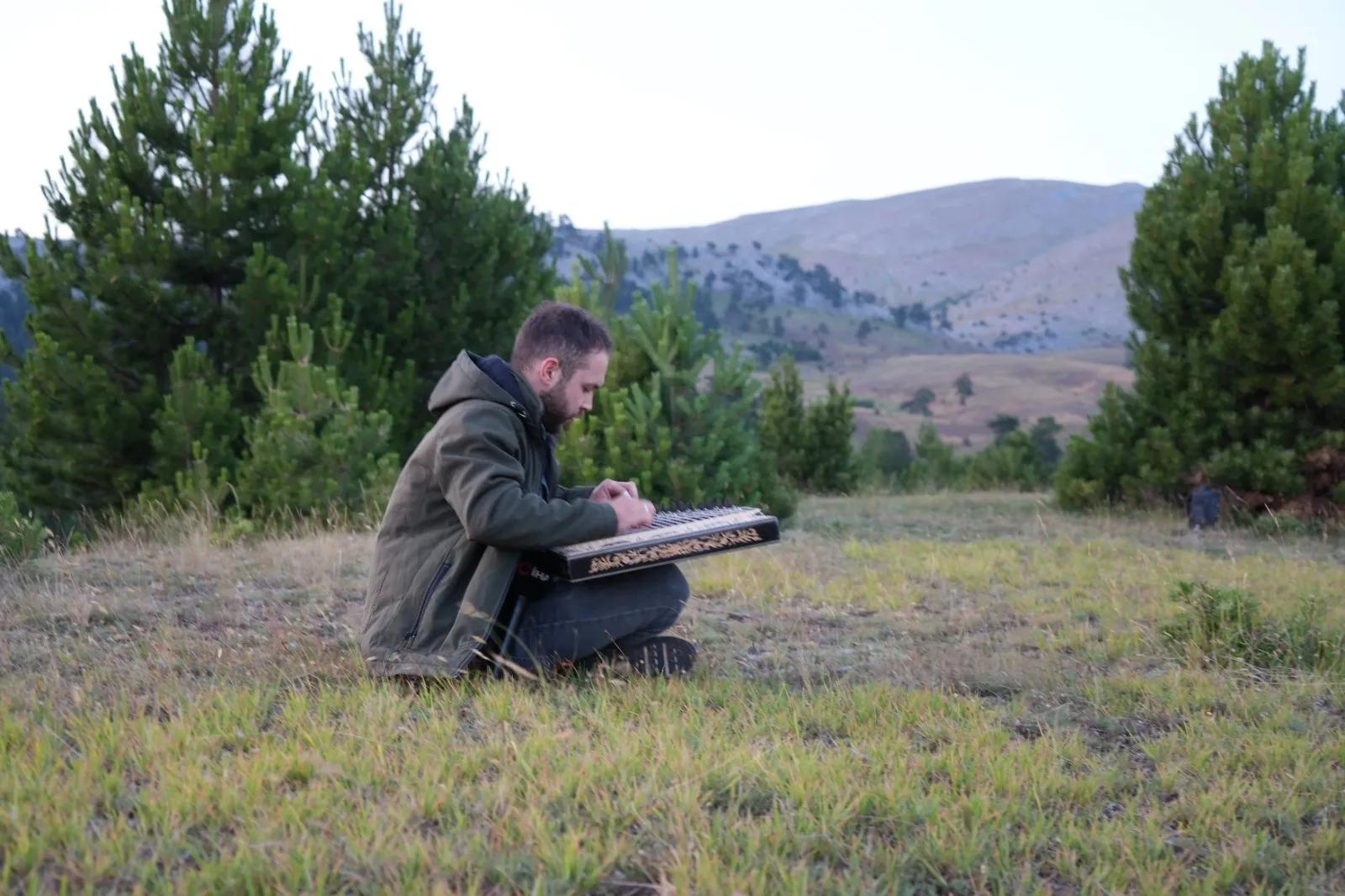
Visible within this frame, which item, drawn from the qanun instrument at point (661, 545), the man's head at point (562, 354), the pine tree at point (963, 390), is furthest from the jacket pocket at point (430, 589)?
the pine tree at point (963, 390)

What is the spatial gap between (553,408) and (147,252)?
10916 mm

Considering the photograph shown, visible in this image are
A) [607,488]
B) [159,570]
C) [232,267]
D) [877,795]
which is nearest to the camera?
[877,795]

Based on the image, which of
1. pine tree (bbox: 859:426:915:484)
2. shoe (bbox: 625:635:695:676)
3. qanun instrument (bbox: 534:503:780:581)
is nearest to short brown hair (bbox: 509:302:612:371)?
qanun instrument (bbox: 534:503:780:581)

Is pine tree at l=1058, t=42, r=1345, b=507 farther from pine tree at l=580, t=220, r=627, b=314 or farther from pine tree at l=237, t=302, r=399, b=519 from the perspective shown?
pine tree at l=237, t=302, r=399, b=519

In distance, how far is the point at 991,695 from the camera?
4.40 meters

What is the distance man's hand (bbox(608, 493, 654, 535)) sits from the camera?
12.8ft

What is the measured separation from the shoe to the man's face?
100 centimetres

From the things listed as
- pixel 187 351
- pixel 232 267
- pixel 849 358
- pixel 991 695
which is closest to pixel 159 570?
pixel 991 695

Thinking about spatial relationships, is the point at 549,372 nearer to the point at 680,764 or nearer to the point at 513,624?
the point at 513,624

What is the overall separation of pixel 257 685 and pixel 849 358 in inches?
4226

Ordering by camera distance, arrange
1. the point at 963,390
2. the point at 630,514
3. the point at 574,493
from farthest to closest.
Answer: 1. the point at 963,390
2. the point at 574,493
3. the point at 630,514

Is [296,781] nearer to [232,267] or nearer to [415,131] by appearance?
[232,267]

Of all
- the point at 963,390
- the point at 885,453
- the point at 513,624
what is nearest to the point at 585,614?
the point at 513,624

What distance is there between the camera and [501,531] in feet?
12.0
